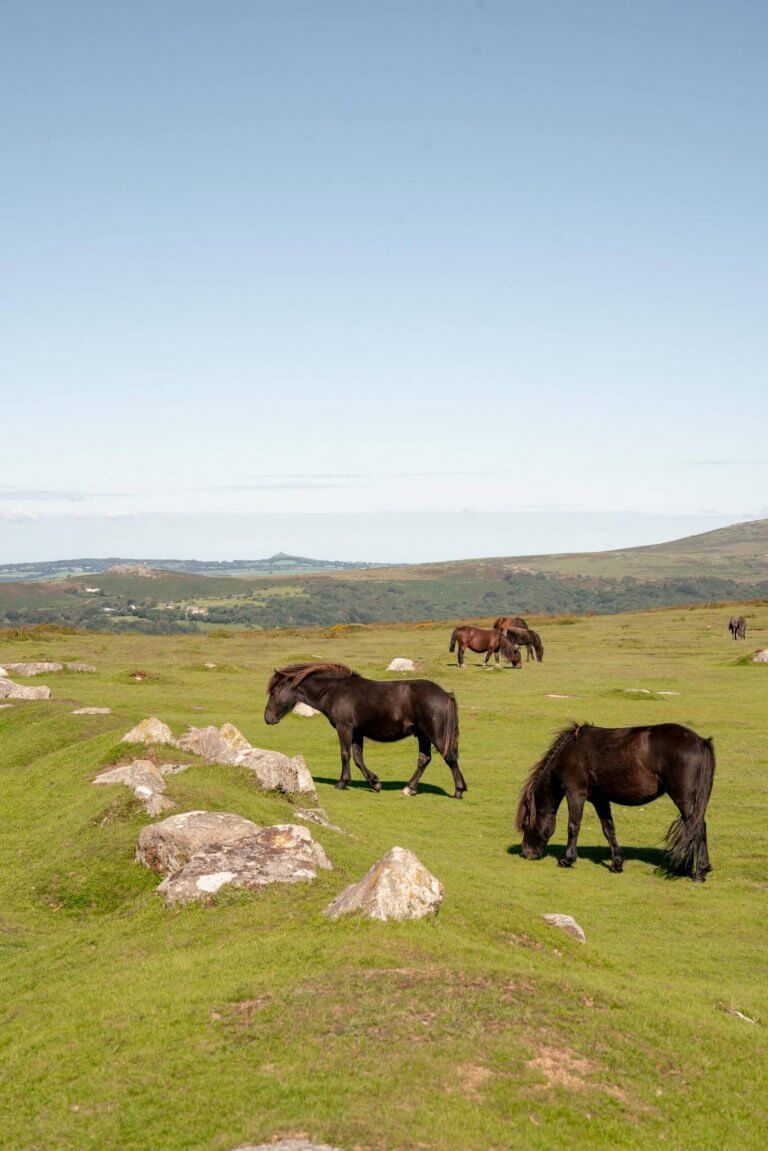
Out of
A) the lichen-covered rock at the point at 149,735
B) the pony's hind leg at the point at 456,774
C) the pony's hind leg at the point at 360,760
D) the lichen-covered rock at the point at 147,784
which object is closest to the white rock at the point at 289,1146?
the lichen-covered rock at the point at 147,784

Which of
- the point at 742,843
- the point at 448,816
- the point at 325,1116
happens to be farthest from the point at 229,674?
the point at 325,1116

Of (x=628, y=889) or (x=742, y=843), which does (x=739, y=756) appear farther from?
(x=628, y=889)

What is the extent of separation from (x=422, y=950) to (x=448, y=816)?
12.4m

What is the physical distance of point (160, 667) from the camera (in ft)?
167

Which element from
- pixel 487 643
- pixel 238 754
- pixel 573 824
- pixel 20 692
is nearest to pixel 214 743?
pixel 238 754

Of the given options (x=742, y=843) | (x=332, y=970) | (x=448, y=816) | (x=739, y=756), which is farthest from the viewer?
(x=739, y=756)

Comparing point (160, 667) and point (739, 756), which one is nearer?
point (739, 756)

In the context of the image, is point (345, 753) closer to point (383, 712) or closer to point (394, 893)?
point (383, 712)

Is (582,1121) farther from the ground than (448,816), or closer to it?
farther from the ground

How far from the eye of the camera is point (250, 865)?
14.2m

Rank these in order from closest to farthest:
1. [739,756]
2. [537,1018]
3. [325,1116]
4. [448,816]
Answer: [325,1116], [537,1018], [448,816], [739,756]

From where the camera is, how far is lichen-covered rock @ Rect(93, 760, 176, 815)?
17.9m

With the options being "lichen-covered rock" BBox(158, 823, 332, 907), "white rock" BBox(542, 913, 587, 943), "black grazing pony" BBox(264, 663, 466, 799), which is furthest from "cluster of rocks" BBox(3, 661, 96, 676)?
"white rock" BBox(542, 913, 587, 943)

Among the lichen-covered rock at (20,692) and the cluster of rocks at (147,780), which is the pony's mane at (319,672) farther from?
the lichen-covered rock at (20,692)
